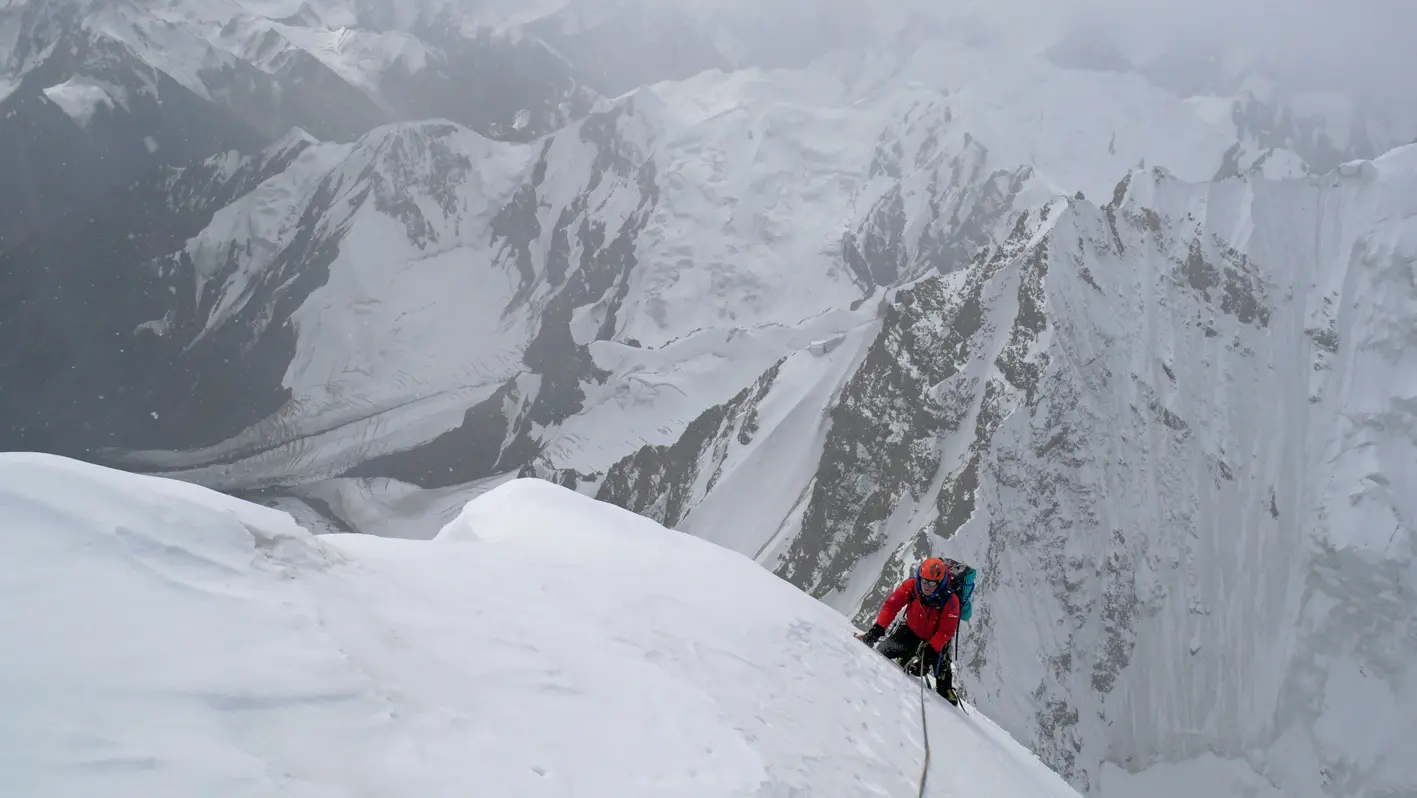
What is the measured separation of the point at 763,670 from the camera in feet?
37.6

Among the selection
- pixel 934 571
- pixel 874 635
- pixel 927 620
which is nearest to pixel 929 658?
pixel 927 620

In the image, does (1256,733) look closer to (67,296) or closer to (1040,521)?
(1040,521)

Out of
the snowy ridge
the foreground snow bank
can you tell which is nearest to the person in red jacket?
the foreground snow bank

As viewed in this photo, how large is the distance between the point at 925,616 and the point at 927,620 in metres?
0.08

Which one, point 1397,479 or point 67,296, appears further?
point 67,296

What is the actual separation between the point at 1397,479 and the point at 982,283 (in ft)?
164

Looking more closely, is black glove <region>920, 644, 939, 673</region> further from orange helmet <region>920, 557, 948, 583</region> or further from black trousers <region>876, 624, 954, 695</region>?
orange helmet <region>920, 557, 948, 583</region>

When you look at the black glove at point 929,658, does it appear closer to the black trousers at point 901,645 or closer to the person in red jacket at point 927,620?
the person in red jacket at point 927,620

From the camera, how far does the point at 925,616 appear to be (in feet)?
46.4

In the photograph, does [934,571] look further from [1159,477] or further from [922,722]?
[1159,477]

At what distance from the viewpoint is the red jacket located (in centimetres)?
1374

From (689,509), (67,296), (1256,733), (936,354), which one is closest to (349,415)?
(67,296)

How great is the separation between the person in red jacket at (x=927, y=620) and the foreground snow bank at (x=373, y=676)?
60.5 inches

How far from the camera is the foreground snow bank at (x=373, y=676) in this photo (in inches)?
222
